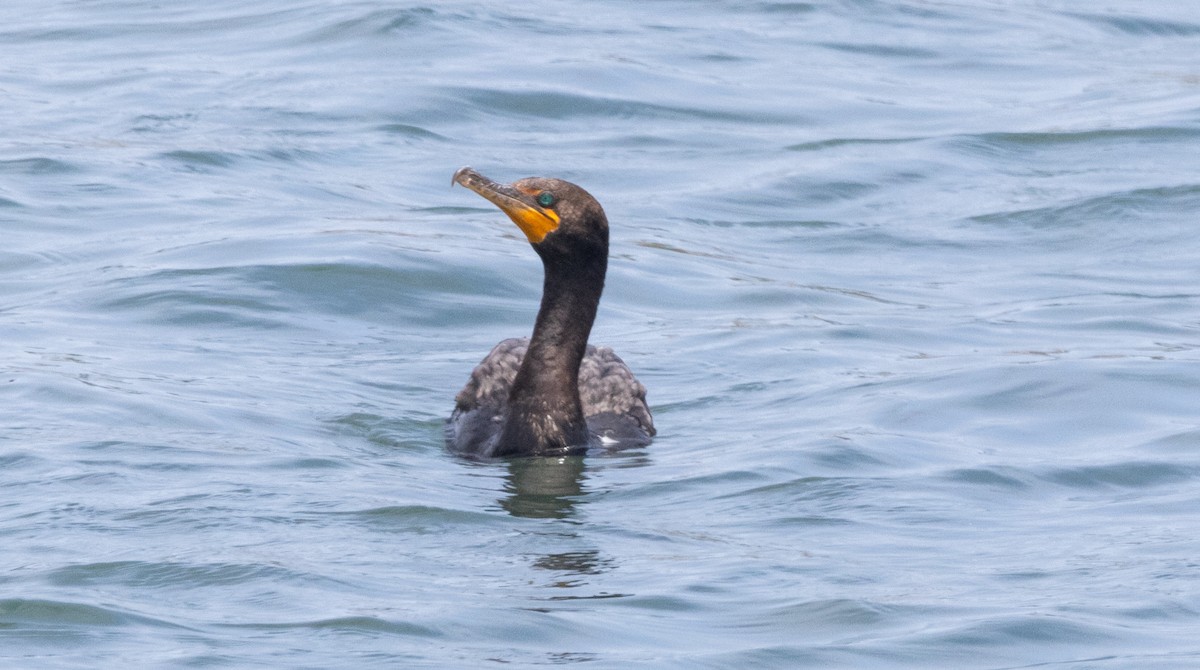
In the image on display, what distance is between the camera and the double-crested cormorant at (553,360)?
8.93 metres

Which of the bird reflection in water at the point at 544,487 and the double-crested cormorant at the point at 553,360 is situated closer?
the bird reflection in water at the point at 544,487

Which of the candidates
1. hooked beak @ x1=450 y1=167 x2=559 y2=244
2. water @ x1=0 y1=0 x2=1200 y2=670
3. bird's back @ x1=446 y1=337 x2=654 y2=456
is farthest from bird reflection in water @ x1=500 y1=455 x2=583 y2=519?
hooked beak @ x1=450 y1=167 x2=559 y2=244

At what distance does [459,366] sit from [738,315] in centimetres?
206

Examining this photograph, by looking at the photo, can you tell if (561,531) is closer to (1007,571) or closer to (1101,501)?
(1007,571)

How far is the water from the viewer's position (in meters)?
7.00

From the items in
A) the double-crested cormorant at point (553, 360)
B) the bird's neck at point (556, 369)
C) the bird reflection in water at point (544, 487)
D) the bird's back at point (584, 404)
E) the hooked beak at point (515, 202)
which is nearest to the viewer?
the bird reflection in water at point (544, 487)

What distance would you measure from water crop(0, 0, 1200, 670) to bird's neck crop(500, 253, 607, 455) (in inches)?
14.2

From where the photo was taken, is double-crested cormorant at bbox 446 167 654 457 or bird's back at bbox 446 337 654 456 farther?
bird's back at bbox 446 337 654 456

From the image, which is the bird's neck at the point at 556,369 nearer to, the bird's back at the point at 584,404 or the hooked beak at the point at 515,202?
the bird's back at the point at 584,404

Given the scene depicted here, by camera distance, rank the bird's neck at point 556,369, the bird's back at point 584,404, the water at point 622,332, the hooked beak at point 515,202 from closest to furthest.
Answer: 1. the water at point 622,332
2. the hooked beak at point 515,202
3. the bird's neck at point 556,369
4. the bird's back at point 584,404

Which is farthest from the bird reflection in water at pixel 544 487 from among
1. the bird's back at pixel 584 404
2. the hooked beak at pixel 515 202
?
the hooked beak at pixel 515 202

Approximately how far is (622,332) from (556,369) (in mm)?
3006

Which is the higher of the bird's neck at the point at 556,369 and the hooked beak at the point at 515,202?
the hooked beak at the point at 515,202

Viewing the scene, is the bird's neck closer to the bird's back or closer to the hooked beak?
the bird's back
